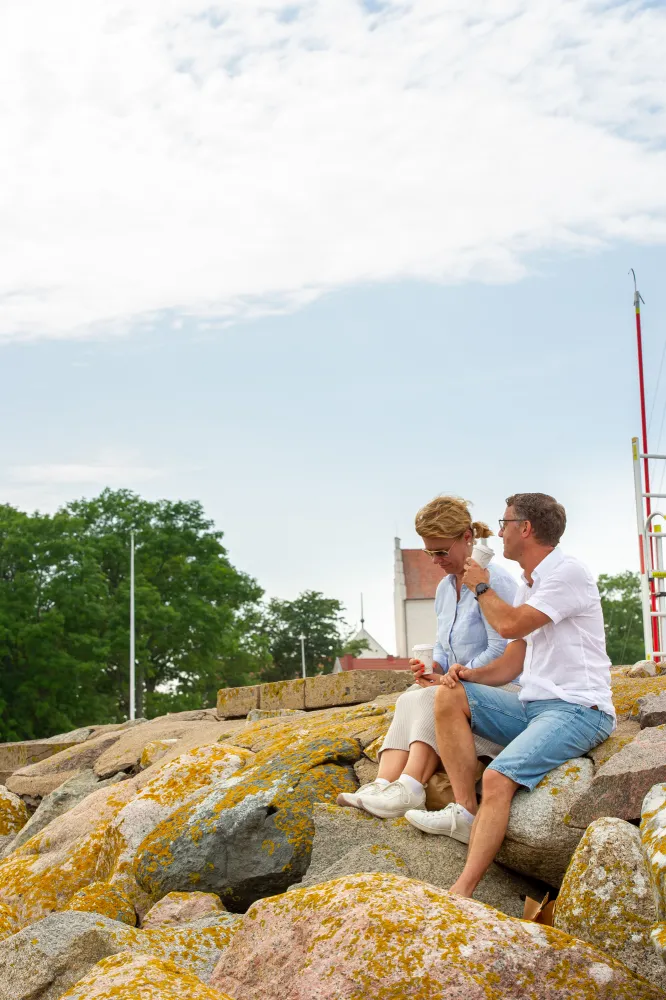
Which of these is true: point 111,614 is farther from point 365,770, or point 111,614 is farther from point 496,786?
point 496,786

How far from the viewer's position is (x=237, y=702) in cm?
1197

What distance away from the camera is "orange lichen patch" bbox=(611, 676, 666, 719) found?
251 inches

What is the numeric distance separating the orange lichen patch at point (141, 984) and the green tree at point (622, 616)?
47306 millimetres

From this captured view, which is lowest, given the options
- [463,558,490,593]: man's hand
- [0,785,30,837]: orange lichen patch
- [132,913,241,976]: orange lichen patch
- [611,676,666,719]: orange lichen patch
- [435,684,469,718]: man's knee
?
[0,785,30,837]: orange lichen patch

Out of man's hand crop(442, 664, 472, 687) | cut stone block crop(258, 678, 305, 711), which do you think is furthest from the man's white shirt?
cut stone block crop(258, 678, 305, 711)

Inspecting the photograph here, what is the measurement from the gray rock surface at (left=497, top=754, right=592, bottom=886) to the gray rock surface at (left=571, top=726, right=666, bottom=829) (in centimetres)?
6

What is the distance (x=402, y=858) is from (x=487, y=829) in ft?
1.69

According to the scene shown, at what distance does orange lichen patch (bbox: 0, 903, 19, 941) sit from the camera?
6.64 meters

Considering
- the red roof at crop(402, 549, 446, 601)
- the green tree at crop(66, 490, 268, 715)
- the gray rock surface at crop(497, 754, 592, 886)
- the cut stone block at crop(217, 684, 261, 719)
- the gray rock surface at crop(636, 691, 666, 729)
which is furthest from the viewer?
the red roof at crop(402, 549, 446, 601)

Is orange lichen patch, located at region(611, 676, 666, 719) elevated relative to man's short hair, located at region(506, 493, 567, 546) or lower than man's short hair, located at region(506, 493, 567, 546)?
lower

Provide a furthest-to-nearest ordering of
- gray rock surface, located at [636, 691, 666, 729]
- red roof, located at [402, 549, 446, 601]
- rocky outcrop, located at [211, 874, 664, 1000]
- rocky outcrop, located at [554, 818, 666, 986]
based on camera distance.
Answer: red roof, located at [402, 549, 446, 601] → gray rock surface, located at [636, 691, 666, 729] → rocky outcrop, located at [554, 818, 666, 986] → rocky outcrop, located at [211, 874, 664, 1000]

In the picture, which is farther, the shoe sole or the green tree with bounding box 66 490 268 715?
the green tree with bounding box 66 490 268 715

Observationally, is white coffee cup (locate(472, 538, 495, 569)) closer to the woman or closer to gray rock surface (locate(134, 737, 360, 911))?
the woman

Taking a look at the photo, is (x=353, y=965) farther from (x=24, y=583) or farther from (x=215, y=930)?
(x=24, y=583)
